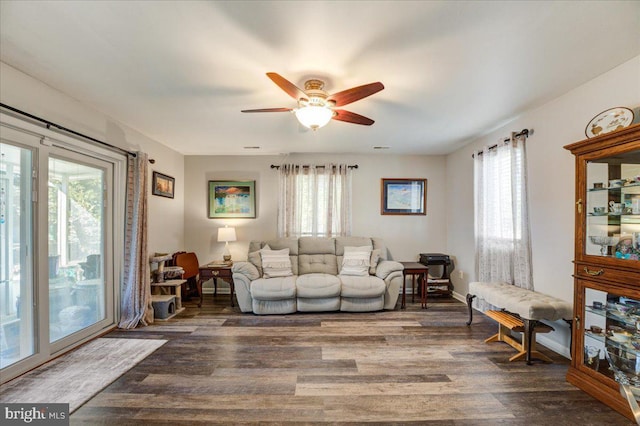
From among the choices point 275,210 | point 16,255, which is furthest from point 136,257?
point 275,210

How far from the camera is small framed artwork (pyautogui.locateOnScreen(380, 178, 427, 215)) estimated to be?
195 inches

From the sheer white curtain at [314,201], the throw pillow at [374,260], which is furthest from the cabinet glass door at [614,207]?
the sheer white curtain at [314,201]

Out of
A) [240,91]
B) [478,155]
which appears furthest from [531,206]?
[240,91]

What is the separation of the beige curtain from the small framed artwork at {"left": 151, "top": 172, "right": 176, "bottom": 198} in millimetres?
559

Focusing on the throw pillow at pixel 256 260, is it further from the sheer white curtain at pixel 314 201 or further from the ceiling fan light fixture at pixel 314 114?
the ceiling fan light fixture at pixel 314 114

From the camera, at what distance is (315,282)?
3.80 meters

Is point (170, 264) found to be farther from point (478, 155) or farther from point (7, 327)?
point (478, 155)

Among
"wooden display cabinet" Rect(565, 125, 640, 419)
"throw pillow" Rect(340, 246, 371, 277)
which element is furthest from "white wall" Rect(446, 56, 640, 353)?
"throw pillow" Rect(340, 246, 371, 277)

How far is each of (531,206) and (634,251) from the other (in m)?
1.19

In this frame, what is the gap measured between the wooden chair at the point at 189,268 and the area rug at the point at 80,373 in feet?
4.98

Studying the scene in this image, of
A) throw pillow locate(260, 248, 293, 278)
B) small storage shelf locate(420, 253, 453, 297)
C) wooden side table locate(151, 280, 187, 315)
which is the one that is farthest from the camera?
small storage shelf locate(420, 253, 453, 297)

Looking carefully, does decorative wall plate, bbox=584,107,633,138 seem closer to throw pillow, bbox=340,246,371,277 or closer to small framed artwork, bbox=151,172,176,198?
throw pillow, bbox=340,246,371,277

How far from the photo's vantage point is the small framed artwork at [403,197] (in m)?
4.94

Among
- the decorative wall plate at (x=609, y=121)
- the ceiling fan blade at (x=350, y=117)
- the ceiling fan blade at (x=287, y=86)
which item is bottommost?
the decorative wall plate at (x=609, y=121)
